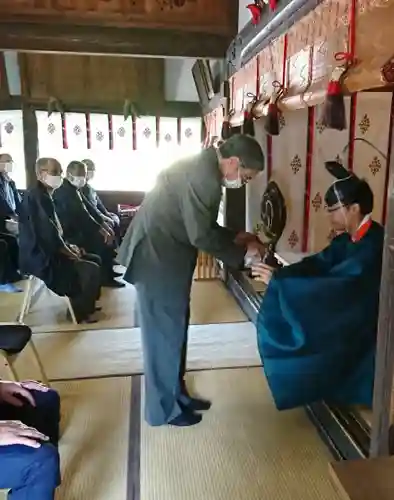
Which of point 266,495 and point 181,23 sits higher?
point 181,23

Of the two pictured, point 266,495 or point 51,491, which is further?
point 266,495

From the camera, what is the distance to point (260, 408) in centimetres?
263

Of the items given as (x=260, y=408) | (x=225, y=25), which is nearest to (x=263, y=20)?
(x=225, y=25)

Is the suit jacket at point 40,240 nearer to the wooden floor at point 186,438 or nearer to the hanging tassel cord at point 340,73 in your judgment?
the wooden floor at point 186,438

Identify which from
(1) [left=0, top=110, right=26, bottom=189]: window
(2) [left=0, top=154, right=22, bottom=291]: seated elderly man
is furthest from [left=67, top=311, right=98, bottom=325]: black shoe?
(1) [left=0, top=110, right=26, bottom=189]: window

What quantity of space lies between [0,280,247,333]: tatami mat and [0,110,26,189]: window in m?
2.91

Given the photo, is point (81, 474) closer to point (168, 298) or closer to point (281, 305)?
point (168, 298)

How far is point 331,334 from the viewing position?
2.29 m

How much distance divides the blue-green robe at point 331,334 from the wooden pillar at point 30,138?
5.44m

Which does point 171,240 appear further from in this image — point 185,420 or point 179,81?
point 179,81

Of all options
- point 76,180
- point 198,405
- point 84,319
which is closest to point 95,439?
point 198,405

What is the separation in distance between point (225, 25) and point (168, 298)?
291 cm

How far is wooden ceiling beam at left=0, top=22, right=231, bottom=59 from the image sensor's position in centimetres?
421

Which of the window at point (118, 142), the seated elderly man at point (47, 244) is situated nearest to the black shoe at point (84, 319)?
the seated elderly man at point (47, 244)
